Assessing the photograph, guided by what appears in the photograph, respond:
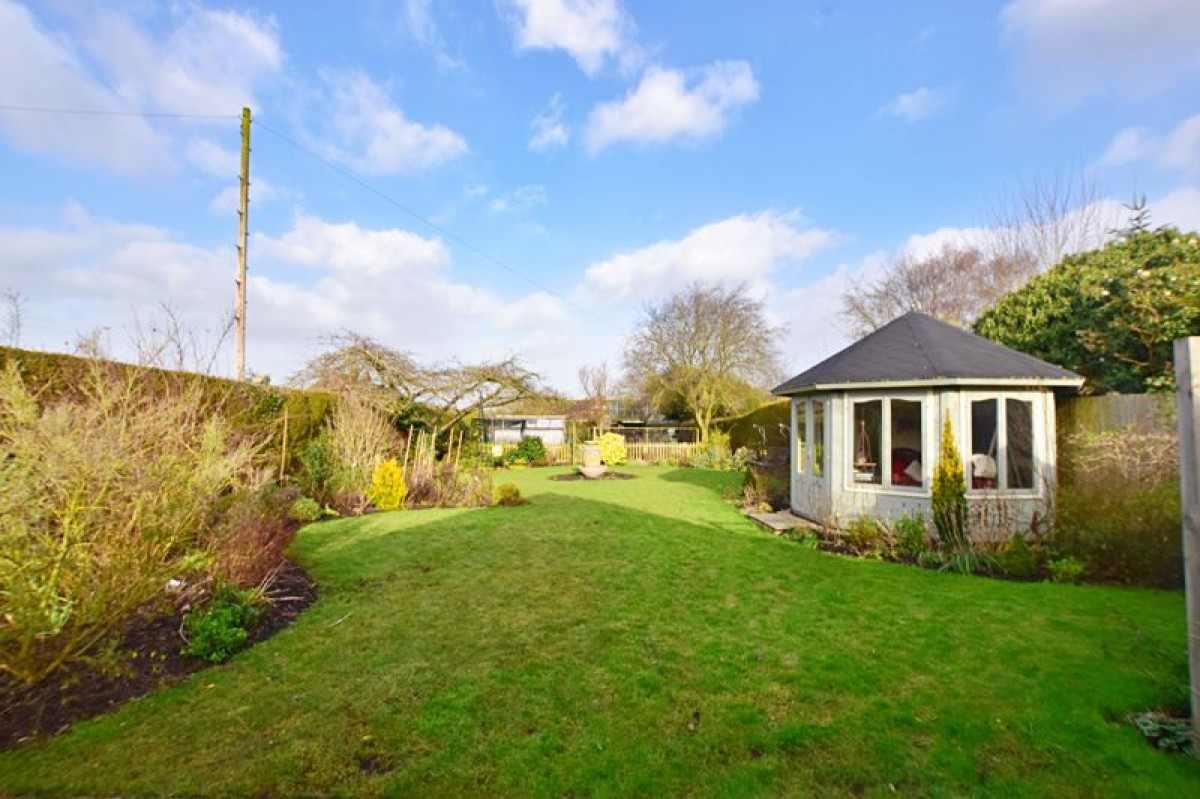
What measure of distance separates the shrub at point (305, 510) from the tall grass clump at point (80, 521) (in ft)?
18.3

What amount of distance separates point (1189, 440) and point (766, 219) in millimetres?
13462

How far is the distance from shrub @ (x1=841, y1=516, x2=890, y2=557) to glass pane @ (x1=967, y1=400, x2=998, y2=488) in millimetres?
1531

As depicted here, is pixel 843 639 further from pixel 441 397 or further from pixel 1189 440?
pixel 441 397

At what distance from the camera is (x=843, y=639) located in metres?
4.41

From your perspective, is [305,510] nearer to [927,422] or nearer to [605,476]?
[605,476]

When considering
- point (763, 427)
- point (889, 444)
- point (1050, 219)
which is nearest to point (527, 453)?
point (763, 427)

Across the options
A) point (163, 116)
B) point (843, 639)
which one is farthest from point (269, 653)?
point (163, 116)

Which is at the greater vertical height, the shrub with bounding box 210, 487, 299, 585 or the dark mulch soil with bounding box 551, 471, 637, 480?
the shrub with bounding box 210, 487, 299, 585

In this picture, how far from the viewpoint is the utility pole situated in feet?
41.7

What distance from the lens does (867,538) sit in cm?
756

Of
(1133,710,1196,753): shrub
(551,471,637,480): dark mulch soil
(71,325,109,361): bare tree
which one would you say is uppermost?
(71,325,109,361): bare tree

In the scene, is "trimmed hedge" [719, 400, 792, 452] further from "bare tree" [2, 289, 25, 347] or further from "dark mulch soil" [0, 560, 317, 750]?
"bare tree" [2, 289, 25, 347]

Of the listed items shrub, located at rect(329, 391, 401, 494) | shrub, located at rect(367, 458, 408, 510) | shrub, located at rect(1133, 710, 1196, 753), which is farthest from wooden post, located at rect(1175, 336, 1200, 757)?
shrub, located at rect(329, 391, 401, 494)

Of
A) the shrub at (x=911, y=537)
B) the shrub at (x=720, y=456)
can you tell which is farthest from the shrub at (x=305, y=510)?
the shrub at (x=720, y=456)
